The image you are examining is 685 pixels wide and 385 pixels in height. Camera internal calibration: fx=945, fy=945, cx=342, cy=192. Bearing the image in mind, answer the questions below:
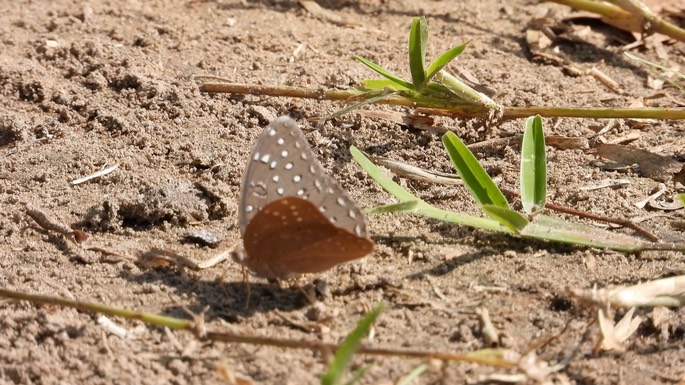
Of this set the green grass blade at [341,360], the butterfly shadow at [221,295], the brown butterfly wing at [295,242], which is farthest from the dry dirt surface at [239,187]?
the green grass blade at [341,360]

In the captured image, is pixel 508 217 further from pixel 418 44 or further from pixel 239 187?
pixel 239 187

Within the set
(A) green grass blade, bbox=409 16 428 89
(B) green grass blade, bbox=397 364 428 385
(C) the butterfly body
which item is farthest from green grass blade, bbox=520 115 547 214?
(B) green grass blade, bbox=397 364 428 385

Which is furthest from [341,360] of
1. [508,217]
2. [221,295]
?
[508,217]

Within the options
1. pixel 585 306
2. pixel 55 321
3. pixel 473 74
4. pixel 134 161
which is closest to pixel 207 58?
pixel 134 161

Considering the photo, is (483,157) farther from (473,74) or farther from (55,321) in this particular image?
(55,321)

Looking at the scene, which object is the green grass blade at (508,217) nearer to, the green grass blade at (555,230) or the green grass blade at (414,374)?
the green grass blade at (555,230)
